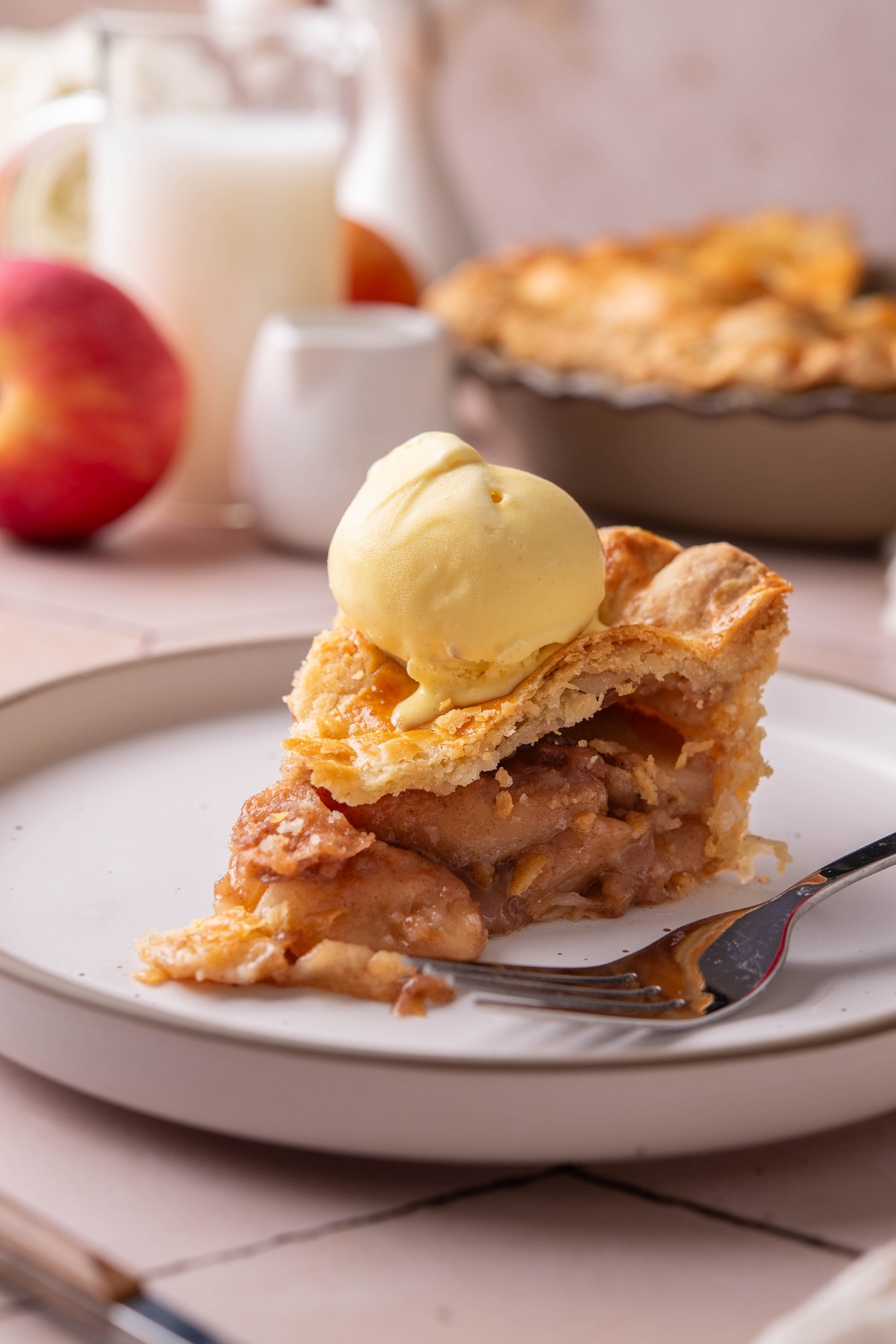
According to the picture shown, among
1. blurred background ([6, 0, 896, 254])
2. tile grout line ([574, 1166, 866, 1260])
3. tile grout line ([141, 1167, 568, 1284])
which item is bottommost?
tile grout line ([141, 1167, 568, 1284])

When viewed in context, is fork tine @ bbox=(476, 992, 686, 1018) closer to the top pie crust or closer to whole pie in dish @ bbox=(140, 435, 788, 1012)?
whole pie in dish @ bbox=(140, 435, 788, 1012)

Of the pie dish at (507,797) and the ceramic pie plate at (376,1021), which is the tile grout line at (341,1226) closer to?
the ceramic pie plate at (376,1021)

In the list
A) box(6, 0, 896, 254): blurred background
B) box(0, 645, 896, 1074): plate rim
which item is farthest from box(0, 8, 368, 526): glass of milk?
box(0, 645, 896, 1074): plate rim

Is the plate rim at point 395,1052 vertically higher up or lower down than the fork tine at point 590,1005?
higher up

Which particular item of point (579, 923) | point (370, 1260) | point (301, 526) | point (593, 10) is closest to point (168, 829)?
point (579, 923)

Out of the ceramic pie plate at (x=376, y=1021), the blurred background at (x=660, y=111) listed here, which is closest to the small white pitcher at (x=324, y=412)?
the ceramic pie plate at (x=376, y=1021)

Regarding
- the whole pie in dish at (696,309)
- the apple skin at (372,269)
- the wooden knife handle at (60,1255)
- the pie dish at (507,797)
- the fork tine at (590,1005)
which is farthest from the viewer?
the apple skin at (372,269)

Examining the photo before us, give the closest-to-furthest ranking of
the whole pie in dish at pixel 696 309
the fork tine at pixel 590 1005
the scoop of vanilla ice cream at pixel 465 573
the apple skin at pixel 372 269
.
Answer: the fork tine at pixel 590 1005, the scoop of vanilla ice cream at pixel 465 573, the whole pie in dish at pixel 696 309, the apple skin at pixel 372 269

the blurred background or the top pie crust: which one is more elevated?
the blurred background
